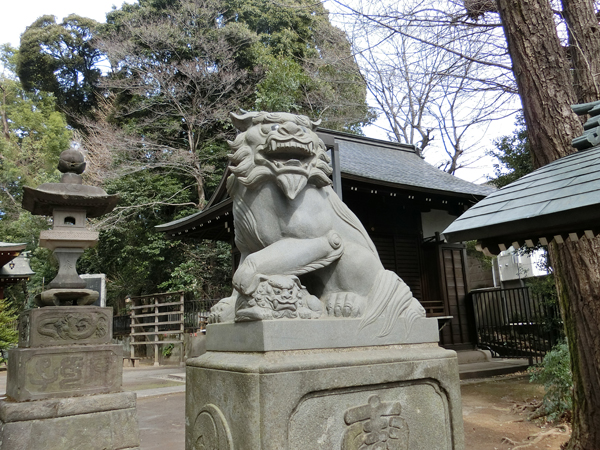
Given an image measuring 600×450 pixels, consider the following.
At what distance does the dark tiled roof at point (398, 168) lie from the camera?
30.0ft

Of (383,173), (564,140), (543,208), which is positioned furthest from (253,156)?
(383,173)

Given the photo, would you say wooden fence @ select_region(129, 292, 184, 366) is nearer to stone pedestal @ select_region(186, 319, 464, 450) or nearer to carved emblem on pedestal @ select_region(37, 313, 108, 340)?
carved emblem on pedestal @ select_region(37, 313, 108, 340)

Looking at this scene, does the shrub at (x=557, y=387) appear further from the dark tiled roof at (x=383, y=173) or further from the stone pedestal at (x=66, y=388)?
the stone pedestal at (x=66, y=388)

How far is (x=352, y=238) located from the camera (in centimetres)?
247

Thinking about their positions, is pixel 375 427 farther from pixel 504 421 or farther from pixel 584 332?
pixel 504 421

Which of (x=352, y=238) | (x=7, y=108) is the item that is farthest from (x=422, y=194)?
(x=7, y=108)

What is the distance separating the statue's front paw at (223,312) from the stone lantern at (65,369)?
3.28 m

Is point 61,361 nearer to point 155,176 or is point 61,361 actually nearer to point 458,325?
point 458,325

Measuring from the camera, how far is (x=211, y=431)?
2148 millimetres

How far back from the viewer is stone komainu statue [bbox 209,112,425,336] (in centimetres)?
212

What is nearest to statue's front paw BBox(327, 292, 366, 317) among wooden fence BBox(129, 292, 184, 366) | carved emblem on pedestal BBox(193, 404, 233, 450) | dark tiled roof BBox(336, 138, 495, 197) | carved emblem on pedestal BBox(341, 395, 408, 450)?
carved emblem on pedestal BBox(341, 395, 408, 450)

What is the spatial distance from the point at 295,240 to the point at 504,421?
15.2ft

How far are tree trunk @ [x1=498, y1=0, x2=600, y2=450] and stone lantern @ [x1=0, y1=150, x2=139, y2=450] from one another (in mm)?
4658

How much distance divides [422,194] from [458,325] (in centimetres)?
332
